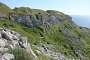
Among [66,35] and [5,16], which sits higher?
[5,16]

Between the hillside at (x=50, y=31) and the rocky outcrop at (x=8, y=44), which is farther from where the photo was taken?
the hillside at (x=50, y=31)

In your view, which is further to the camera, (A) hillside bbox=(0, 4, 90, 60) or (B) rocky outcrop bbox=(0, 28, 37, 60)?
(A) hillside bbox=(0, 4, 90, 60)

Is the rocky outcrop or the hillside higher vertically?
the rocky outcrop

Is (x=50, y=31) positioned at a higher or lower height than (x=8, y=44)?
lower

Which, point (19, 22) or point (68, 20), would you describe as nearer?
point (19, 22)

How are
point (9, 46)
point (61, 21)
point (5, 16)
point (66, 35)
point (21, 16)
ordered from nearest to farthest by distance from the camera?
point (9, 46), point (5, 16), point (21, 16), point (66, 35), point (61, 21)

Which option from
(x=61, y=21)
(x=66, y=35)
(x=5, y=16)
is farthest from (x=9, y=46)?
(x=61, y=21)

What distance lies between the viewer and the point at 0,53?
35.5 metres

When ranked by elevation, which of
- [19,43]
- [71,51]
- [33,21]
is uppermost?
[19,43]

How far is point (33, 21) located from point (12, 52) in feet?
268

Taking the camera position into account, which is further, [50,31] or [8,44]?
[50,31]

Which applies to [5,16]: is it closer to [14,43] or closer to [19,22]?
[19,22]

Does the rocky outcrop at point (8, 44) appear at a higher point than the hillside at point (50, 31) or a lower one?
higher

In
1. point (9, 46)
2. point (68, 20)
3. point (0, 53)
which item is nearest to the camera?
point (0, 53)
